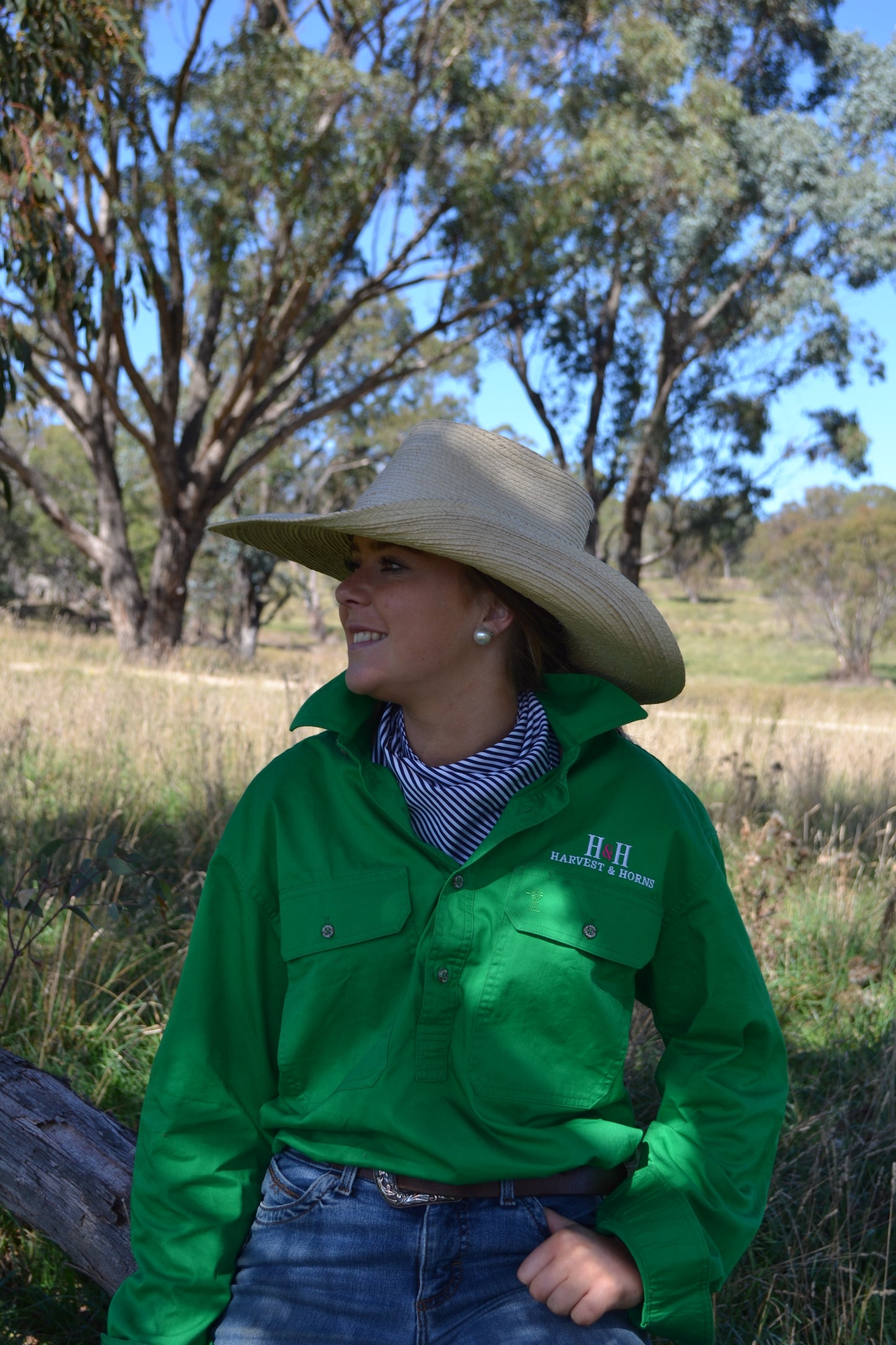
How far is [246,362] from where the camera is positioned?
1661 centimetres

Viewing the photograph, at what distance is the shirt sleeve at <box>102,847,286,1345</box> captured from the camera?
1638 mm

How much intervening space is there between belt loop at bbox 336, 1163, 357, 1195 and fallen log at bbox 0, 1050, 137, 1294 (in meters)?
0.64

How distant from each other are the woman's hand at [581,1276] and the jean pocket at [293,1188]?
12.0 inches

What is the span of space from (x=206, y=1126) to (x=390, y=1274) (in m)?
0.35

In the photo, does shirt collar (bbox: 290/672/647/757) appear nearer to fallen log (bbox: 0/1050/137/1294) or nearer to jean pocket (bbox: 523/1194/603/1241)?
jean pocket (bbox: 523/1194/603/1241)

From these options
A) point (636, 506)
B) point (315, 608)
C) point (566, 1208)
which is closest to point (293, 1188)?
point (566, 1208)

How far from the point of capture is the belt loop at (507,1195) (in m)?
1.64

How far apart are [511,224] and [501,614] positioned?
14766 millimetres

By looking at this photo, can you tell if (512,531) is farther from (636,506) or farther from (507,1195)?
(636,506)

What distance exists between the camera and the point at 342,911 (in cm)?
173

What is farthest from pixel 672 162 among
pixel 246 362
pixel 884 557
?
pixel 884 557

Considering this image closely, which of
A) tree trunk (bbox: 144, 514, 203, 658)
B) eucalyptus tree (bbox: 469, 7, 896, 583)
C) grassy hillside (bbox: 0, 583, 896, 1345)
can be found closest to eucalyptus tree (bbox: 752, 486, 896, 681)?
eucalyptus tree (bbox: 469, 7, 896, 583)

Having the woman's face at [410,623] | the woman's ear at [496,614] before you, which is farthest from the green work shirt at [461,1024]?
the woman's ear at [496,614]

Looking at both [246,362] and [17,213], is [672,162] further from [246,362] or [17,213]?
[17,213]
